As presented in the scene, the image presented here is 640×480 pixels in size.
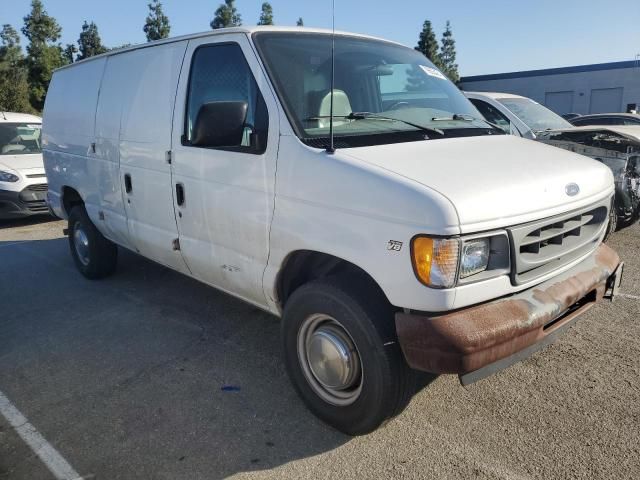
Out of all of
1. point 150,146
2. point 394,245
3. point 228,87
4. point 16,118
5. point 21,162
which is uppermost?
point 228,87

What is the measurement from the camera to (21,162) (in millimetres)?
9336

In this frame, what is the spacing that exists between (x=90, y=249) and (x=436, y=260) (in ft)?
14.6

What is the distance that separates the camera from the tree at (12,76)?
27.0 meters

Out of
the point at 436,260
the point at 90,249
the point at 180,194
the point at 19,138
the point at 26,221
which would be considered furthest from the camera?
the point at 19,138

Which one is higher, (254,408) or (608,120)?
(608,120)

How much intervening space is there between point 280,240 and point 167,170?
1361mm

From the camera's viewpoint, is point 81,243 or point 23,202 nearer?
point 81,243

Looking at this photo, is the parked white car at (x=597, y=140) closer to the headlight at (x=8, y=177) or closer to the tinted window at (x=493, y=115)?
the tinted window at (x=493, y=115)

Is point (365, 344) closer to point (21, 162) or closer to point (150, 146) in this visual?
point (150, 146)

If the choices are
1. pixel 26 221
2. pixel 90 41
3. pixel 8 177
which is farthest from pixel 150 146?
pixel 90 41

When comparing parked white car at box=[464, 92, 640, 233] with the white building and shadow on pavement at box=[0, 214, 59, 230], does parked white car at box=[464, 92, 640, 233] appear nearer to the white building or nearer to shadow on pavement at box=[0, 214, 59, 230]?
shadow on pavement at box=[0, 214, 59, 230]

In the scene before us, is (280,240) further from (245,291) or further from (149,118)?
(149,118)

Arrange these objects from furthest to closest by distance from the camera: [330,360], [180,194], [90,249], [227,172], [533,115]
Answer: [533,115] → [90,249] → [180,194] → [227,172] → [330,360]

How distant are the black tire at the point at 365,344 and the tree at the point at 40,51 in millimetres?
34113
